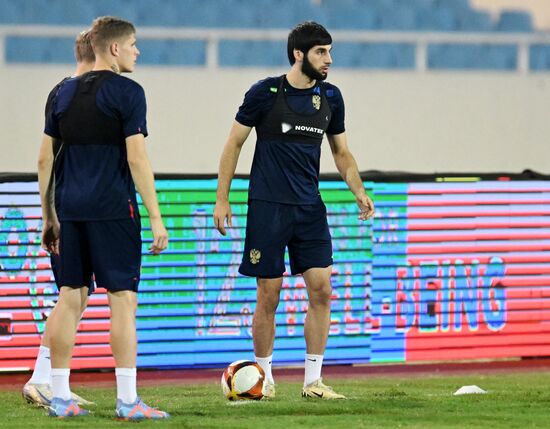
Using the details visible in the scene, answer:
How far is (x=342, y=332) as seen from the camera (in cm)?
905

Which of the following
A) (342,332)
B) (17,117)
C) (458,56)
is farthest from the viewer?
(458,56)

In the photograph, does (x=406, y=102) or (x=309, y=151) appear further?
(x=406, y=102)

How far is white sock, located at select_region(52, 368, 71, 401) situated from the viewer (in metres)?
5.77

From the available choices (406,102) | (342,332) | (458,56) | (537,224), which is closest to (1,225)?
(342,332)

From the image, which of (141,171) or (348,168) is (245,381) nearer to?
(348,168)

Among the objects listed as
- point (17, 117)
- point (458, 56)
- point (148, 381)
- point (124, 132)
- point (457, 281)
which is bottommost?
point (148, 381)

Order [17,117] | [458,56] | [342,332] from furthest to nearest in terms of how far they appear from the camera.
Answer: [458,56], [17,117], [342,332]

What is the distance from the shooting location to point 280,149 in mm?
6602

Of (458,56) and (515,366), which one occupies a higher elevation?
(458,56)

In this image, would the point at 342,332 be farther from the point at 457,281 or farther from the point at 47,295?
the point at 47,295

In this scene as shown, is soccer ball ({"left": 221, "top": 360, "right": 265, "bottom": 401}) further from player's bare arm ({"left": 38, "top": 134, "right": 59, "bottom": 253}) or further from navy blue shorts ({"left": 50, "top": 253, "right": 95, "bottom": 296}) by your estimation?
player's bare arm ({"left": 38, "top": 134, "right": 59, "bottom": 253})

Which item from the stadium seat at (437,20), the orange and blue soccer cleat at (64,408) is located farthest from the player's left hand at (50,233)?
the stadium seat at (437,20)

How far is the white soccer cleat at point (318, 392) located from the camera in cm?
662

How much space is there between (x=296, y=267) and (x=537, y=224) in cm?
330
